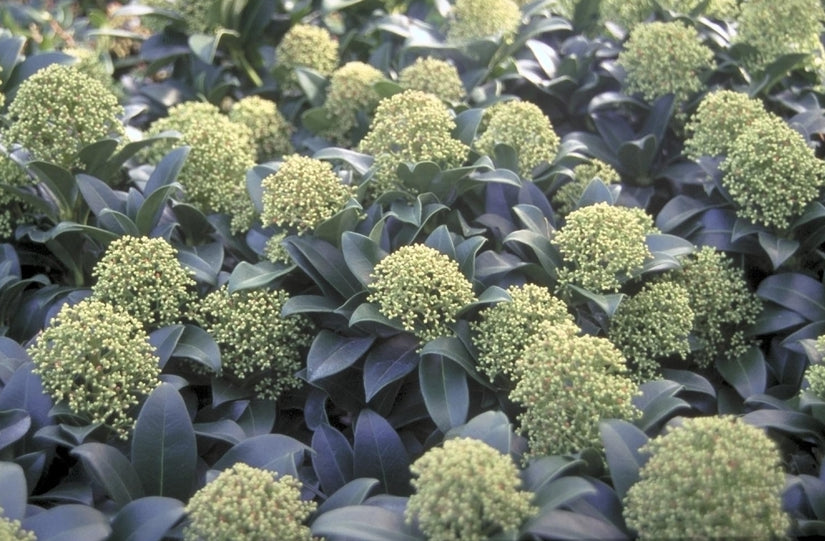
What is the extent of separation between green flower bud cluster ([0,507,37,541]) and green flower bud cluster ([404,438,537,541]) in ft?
3.03

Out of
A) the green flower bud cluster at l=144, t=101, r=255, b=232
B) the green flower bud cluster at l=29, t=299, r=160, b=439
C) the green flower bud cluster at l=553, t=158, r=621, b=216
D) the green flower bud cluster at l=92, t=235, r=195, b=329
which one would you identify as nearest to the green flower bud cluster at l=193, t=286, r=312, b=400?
the green flower bud cluster at l=92, t=235, r=195, b=329

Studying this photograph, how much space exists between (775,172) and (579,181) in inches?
28.5

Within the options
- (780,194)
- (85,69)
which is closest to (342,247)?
(780,194)

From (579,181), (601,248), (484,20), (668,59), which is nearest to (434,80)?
(484,20)

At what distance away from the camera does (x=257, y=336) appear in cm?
271

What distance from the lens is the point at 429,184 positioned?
3.02 metres

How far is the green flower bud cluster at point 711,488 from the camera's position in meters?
1.93

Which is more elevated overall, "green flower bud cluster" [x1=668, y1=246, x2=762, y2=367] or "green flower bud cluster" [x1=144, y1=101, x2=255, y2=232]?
"green flower bud cluster" [x1=144, y1=101, x2=255, y2=232]

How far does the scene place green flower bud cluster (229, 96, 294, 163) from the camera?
12.8 ft

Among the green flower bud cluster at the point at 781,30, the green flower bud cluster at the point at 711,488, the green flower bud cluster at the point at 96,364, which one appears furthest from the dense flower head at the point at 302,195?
the green flower bud cluster at the point at 781,30

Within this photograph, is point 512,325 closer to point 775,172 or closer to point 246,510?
point 246,510

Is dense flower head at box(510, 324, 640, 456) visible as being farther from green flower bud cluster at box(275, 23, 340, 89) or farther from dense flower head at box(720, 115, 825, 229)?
green flower bud cluster at box(275, 23, 340, 89)

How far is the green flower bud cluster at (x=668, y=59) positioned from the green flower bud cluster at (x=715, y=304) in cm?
91

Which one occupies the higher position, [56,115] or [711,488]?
[56,115]
